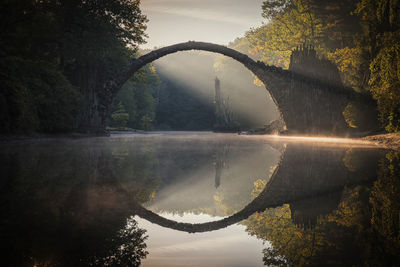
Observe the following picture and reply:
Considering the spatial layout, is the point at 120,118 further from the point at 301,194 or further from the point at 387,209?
the point at 387,209

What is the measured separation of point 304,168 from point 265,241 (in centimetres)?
447

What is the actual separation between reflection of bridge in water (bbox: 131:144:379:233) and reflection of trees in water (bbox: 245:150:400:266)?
0.07ft

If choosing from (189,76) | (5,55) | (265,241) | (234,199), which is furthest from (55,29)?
(189,76)

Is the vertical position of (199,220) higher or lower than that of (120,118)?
lower

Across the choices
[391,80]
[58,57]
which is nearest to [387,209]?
[391,80]

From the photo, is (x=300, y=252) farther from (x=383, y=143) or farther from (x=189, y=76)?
(x=189, y=76)

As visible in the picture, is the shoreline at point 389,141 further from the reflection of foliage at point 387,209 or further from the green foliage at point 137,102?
the green foliage at point 137,102

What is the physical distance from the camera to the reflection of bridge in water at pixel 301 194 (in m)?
3.06

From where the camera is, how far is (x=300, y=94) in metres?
24.2

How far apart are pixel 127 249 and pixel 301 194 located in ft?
8.37

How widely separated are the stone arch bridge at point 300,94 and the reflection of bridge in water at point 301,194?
618 inches

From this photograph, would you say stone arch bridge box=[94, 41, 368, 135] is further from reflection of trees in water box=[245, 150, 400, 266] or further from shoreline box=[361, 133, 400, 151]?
reflection of trees in water box=[245, 150, 400, 266]

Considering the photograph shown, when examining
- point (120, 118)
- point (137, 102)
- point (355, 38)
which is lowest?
point (120, 118)

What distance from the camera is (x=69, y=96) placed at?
20.2m
